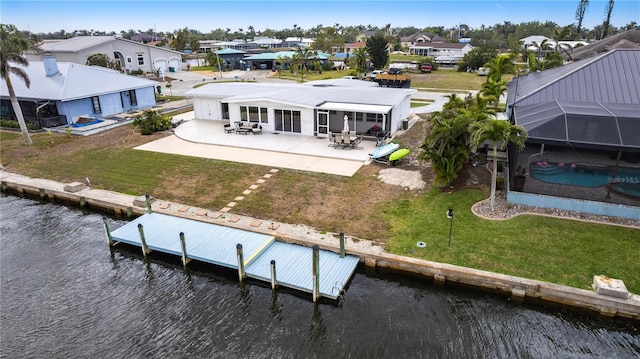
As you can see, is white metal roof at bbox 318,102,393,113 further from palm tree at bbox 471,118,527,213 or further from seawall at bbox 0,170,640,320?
seawall at bbox 0,170,640,320

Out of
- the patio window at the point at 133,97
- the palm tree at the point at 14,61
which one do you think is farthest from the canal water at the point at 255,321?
the patio window at the point at 133,97

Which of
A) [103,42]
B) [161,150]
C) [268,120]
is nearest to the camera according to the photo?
[161,150]

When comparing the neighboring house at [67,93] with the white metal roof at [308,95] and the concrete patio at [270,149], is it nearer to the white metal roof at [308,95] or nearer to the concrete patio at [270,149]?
the white metal roof at [308,95]

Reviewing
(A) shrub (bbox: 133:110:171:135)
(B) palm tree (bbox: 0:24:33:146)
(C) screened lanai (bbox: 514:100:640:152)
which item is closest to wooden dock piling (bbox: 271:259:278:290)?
(C) screened lanai (bbox: 514:100:640:152)

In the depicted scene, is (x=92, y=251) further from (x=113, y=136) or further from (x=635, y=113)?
(x=635, y=113)

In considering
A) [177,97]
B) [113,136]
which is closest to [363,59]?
[177,97]

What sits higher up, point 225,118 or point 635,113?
point 635,113

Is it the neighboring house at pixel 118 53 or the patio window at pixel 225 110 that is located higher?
the neighboring house at pixel 118 53
